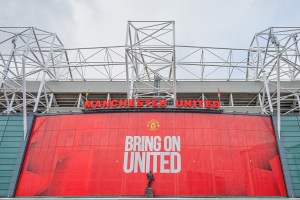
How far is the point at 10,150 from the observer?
155ft

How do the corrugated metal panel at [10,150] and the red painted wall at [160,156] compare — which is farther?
the corrugated metal panel at [10,150]

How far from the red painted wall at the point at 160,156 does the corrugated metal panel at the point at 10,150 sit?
127 cm

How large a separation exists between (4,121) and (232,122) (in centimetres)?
3792

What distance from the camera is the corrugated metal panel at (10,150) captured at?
44.0 m

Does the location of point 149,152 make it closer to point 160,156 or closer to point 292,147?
point 160,156

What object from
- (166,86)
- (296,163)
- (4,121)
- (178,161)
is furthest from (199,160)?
(4,121)

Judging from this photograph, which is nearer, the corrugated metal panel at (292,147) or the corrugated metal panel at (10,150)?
the corrugated metal panel at (292,147)

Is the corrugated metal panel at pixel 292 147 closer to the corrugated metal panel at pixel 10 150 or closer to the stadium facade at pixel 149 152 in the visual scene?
the stadium facade at pixel 149 152

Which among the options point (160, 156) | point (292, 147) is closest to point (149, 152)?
point (160, 156)

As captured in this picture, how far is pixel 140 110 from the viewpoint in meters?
48.5

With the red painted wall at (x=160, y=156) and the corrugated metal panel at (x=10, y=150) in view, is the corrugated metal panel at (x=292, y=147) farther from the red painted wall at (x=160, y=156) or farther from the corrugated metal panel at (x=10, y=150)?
the corrugated metal panel at (x=10, y=150)

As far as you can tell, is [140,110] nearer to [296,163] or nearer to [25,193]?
[25,193]

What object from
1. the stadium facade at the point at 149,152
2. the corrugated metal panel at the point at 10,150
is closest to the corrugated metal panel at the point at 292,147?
the stadium facade at the point at 149,152

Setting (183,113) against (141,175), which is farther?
(183,113)
